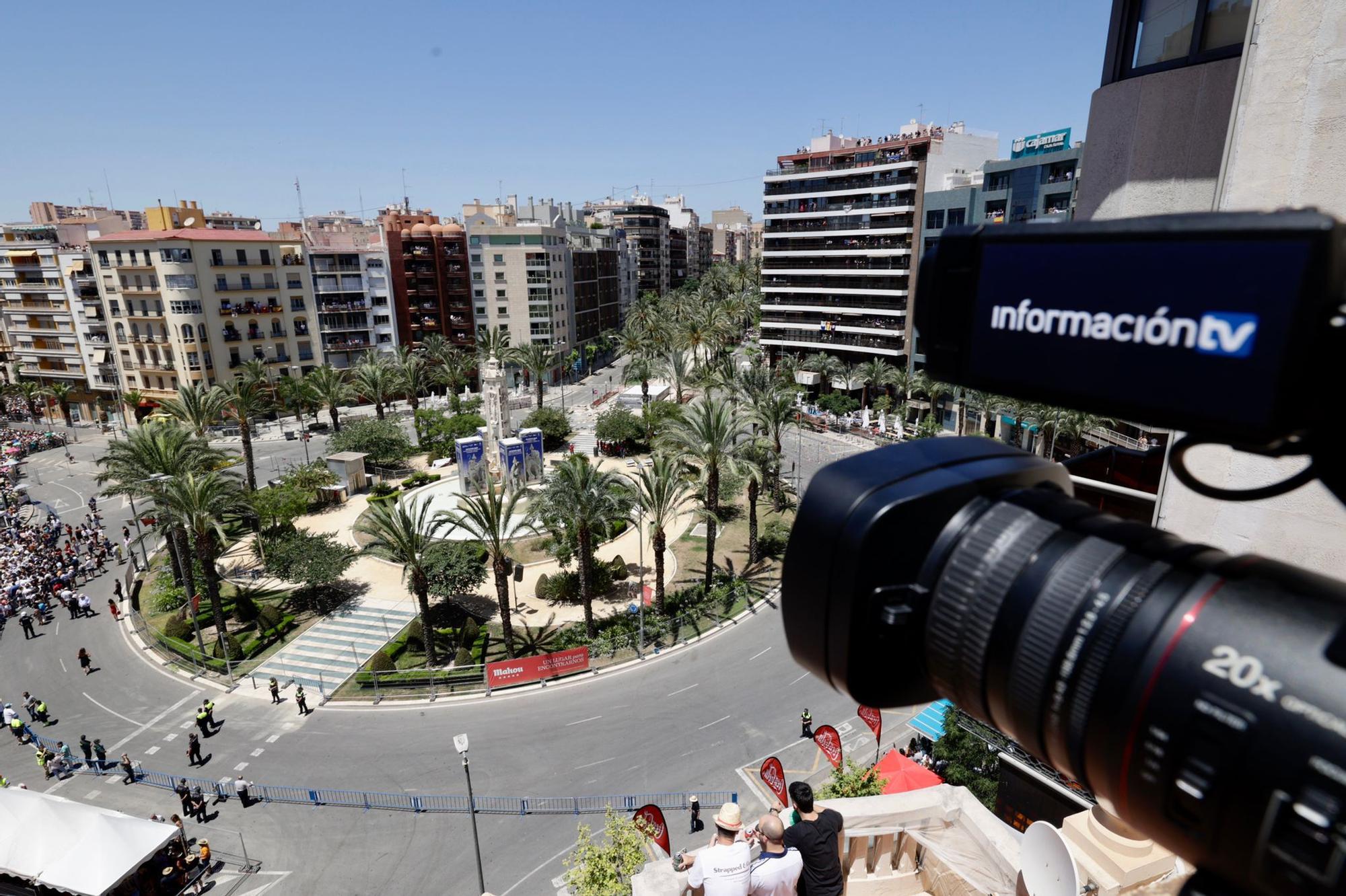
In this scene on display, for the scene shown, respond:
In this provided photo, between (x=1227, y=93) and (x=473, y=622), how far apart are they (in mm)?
23048

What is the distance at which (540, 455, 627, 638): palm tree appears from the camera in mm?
21938

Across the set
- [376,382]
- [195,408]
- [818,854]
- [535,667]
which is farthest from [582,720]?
[376,382]

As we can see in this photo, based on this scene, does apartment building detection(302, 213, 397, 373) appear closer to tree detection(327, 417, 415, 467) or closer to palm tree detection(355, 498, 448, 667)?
tree detection(327, 417, 415, 467)

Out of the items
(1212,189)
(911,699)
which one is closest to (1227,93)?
(1212,189)

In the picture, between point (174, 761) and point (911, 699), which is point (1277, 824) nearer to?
point (911, 699)

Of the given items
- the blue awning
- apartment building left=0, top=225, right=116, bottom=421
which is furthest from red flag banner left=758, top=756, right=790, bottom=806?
apartment building left=0, top=225, right=116, bottom=421

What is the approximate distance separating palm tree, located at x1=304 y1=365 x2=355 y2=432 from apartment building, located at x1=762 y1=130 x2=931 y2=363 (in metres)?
34.2

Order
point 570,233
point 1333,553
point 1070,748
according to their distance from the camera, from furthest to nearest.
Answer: point 570,233 → point 1333,553 → point 1070,748

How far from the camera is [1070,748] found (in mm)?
2307

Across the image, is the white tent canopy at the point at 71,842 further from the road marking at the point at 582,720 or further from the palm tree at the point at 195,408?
the palm tree at the point at 195,408

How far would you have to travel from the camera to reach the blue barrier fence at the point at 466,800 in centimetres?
1655

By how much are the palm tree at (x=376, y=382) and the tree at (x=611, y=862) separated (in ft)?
119

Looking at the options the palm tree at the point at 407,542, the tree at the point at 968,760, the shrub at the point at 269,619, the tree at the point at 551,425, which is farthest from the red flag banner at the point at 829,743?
the tree at the point at 551,425

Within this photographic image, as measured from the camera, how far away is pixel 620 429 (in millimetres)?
42156
